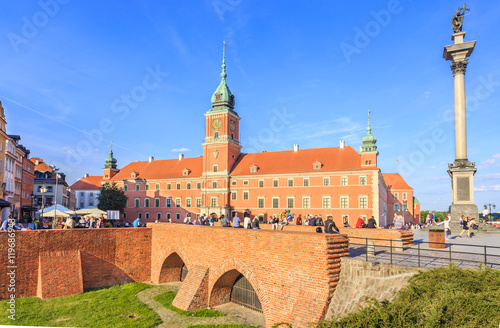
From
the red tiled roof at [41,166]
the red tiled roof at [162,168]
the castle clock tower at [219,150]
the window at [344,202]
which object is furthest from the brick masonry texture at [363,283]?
the red tiled roof at [41,166]

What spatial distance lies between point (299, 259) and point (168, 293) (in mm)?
10871

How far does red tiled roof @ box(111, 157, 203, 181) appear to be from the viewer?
201 feet

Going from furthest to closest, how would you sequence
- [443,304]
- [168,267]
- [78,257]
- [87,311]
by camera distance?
[168,267], [78,257], [87,311], [443,304]

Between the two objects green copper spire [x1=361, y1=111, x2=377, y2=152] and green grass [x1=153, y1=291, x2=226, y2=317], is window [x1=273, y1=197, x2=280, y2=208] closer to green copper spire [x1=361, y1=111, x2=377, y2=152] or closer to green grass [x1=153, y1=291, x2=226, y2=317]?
green copper spire [x1=361, y1=111, x2=377, y2=152]

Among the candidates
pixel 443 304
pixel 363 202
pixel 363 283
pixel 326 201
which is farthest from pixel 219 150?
pixel 443 304

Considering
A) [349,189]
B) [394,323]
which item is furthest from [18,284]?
[349,189]

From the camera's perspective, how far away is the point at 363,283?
955 cm

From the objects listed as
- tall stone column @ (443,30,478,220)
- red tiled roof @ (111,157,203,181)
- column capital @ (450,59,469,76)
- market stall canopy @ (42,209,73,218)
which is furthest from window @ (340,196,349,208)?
market stall canopy @ (42,209,73,218)

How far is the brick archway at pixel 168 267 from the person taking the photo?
20077mm

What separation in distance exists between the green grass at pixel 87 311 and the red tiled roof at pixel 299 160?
3525 centimetres

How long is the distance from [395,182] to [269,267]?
7338cm

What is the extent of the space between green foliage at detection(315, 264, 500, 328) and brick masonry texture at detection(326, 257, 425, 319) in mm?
678

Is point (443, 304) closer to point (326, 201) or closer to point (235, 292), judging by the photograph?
point (235, 292)

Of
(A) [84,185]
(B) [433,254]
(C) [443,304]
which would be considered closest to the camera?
(C) [443,304]
